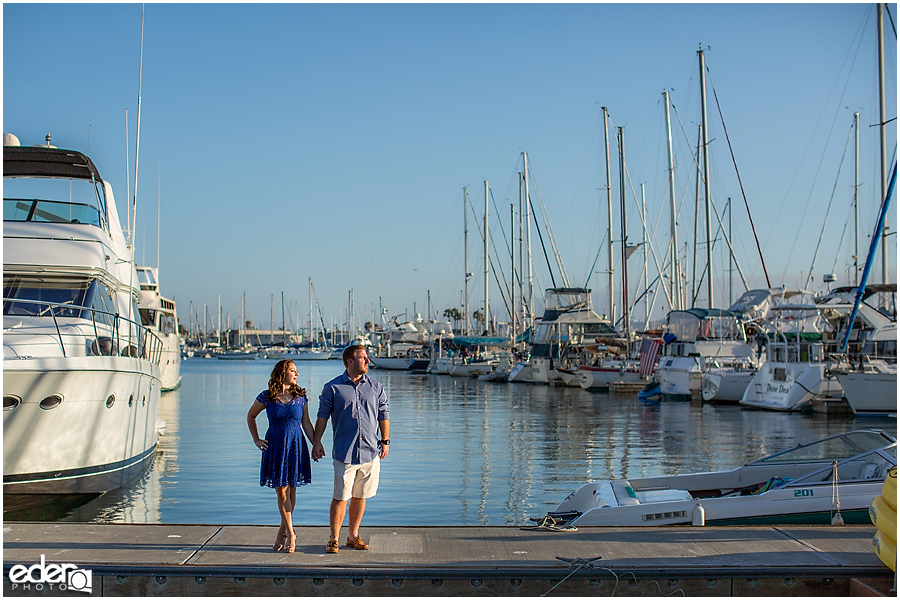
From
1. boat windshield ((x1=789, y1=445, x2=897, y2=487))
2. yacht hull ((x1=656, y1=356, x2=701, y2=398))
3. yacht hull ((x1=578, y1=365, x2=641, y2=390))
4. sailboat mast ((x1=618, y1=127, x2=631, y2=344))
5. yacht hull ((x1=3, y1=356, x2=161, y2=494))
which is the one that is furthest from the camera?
sailboat mast ((x1=618, y1=127, x2=631, y2=344))

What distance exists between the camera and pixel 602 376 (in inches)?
1860

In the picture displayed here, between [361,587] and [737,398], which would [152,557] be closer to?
[361,587]

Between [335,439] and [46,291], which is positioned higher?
[46,291]

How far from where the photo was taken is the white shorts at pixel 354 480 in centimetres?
661

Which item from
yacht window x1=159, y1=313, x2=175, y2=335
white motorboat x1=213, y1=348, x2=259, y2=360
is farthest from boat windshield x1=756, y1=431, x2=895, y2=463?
white motorboat x1=213, y1=348, x2=259, y2=360

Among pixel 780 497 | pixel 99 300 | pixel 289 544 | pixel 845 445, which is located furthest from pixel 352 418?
pixel 99 300

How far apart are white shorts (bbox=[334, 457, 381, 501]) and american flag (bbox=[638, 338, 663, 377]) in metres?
41.0

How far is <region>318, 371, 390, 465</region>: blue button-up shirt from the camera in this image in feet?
21.7

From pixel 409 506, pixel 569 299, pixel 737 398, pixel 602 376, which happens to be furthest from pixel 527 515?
pixel 569 299

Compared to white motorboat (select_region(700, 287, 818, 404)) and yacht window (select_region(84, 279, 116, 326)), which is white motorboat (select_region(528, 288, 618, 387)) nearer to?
white motorboat (select_region(700, 287, 818, 404))

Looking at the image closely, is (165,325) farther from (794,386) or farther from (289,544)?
(289,544)

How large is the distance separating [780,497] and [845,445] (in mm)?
1844

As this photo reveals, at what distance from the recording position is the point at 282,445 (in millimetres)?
6578

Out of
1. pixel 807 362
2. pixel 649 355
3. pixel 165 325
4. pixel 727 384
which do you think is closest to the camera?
pixel 807 362
